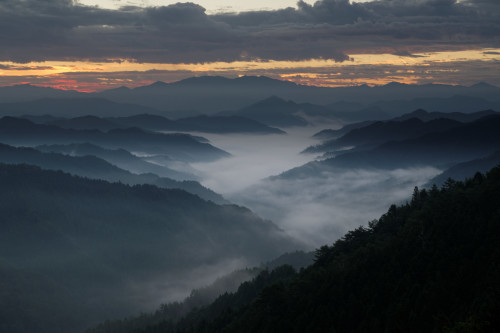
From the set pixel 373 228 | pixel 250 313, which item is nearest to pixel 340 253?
pixel 373 228

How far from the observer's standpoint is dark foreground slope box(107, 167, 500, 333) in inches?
2761

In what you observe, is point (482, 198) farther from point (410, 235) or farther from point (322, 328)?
point (322, 328)

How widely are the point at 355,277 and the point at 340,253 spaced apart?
17.5 metres

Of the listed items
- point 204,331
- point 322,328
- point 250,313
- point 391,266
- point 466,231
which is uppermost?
point 466,231

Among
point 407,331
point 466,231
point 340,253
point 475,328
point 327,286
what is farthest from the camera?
point 340,253

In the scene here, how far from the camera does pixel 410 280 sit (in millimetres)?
82250

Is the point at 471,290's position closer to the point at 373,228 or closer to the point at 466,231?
the point at 466,231

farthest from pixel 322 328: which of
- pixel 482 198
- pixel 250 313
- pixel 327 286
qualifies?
pixel 482 198

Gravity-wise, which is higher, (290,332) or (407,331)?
(407,331)

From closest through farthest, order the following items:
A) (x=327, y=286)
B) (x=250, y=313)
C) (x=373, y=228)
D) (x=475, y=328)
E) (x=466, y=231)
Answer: (x=475, y=328) < (x=466, y=231) < (x=327, y=286) < (x=250, y=313) < (x=373, y=228)

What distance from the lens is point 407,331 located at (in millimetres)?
67500

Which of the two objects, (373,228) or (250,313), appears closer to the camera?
(250,313)

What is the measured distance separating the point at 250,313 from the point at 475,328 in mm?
60276

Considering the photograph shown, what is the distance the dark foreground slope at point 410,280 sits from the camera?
2761 inches
